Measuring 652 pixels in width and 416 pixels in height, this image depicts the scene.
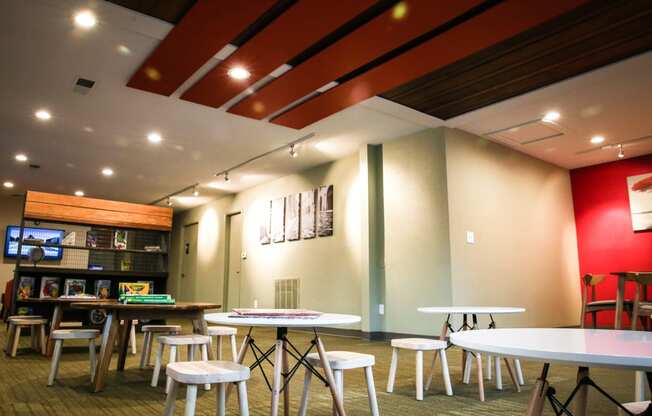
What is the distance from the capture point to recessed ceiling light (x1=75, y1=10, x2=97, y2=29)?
3.25 meters

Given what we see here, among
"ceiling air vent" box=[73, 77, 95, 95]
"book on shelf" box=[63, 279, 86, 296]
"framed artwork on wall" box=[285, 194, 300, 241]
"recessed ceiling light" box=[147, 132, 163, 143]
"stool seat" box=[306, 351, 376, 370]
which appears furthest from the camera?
"framed artwork on wall" box=[285, 194, 300, 241]

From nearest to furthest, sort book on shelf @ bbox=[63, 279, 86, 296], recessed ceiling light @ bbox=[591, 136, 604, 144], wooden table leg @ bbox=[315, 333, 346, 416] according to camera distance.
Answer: wooden table leg @ bbox=[315, 333, 346, 416] < book on shelf @ bbox=[63, 279, 86, 296] < recessed ceiling light @ bbox=[591, 136, 604, 144]

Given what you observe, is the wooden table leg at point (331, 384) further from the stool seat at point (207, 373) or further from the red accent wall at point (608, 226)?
the red accent wall at point (608, 226)

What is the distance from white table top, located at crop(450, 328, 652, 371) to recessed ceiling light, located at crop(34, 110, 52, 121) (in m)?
5.48

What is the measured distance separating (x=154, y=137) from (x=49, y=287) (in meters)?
2.25

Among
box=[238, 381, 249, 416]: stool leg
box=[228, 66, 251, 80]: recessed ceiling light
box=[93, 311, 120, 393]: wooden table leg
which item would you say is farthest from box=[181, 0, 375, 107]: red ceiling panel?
box=[238, 381, 249, 416]: stool leg

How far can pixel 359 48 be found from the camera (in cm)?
355

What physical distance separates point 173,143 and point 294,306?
10.2ft

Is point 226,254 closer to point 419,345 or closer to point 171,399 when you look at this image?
point 419,345

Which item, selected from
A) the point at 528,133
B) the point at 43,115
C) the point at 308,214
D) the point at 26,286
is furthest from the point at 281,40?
the point at 26,286

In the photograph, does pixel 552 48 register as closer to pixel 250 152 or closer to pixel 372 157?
pixel 372 157

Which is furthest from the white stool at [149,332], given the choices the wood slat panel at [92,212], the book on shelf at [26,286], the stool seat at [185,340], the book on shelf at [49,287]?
the wood slat panel at [92,212]

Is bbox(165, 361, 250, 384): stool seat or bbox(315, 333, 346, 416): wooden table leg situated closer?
bbox(165, 361, 250, 384): stool seat

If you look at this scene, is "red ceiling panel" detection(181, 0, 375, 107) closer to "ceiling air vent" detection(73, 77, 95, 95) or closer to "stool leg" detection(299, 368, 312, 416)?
"ceiling air vent" detection(73, 77, 95, 95)
